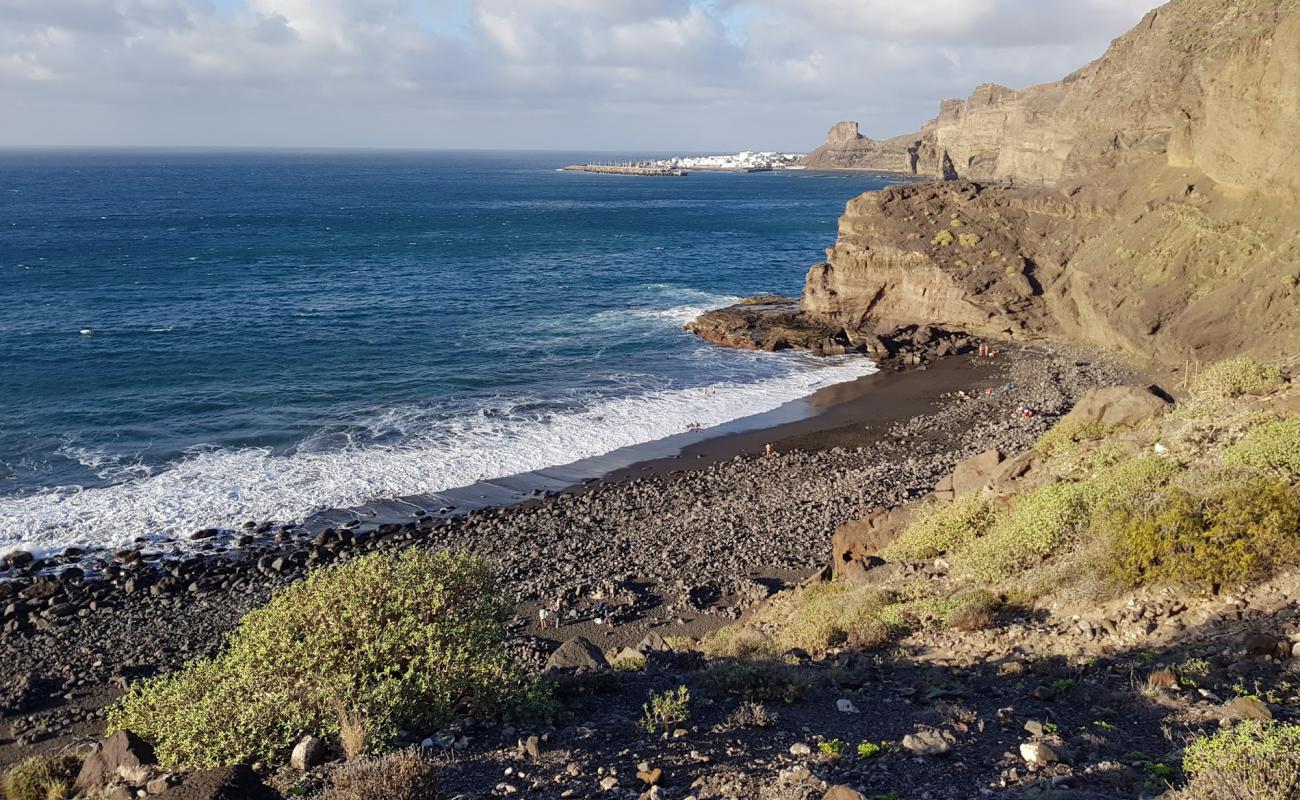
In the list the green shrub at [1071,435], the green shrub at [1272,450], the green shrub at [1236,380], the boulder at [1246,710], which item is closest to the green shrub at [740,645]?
the boulder at [1246,710]

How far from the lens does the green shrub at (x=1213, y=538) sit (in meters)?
12.0

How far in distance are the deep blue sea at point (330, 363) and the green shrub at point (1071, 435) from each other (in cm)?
1759

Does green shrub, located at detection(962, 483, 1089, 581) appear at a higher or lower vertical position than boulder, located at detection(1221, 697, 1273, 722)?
lower

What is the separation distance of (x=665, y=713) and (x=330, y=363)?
1526 inches

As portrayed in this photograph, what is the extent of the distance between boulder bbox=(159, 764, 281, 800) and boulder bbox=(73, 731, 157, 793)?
1.77m

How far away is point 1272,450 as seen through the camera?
46.4ft

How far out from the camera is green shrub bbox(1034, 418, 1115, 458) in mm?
19703

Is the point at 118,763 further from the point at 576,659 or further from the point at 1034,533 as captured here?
the point at 1034,533

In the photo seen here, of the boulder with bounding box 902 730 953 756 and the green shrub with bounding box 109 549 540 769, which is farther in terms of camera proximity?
the green shrub with bounding box 109 549 540 769

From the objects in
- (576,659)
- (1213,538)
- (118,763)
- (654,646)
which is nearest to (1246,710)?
(1213,538)

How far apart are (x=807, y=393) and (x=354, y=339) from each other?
26.5m

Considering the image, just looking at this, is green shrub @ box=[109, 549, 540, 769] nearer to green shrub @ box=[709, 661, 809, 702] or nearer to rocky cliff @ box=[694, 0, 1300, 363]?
green shrub @ box=[709, 661, 809, 702]

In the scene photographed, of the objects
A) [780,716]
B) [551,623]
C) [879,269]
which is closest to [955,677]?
[780,716]

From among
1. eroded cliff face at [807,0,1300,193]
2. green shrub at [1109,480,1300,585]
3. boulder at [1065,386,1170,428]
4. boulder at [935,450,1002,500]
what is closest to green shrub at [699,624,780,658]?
green shrub at [1109,480,1300,585]
